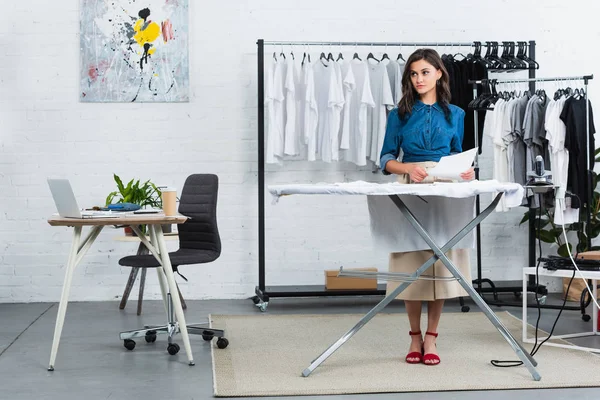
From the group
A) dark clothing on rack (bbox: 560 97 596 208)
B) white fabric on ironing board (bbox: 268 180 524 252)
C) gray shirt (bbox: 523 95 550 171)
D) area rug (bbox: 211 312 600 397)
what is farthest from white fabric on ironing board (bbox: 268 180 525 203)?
gray shirt (bbox: 523 95 550 171)

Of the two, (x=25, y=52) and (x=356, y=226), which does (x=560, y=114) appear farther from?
(x=25, y=52)

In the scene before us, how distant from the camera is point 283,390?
3328 millimetres

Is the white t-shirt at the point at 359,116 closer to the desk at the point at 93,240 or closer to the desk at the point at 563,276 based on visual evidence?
the desk at the point at 563,276

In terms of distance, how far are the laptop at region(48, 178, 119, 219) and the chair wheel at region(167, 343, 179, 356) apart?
0.69 meters

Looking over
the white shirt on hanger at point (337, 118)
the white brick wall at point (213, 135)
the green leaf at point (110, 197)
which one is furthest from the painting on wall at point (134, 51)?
A: the white shirt on hanger at point (337, 118)

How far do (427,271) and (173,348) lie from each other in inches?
49.8

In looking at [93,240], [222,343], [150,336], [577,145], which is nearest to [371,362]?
[222,343]

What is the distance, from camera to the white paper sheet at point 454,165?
326 centimetres

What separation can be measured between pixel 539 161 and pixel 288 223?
8.69 feet

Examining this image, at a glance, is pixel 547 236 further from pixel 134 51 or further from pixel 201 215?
pixel 134 51

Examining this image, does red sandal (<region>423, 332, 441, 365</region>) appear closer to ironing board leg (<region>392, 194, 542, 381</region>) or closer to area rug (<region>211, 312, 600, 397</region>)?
area rug (<region>211, 312, 600, 397</region>)

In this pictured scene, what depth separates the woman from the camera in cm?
371

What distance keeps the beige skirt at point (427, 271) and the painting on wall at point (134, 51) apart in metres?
2.78

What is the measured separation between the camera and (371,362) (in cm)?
385
